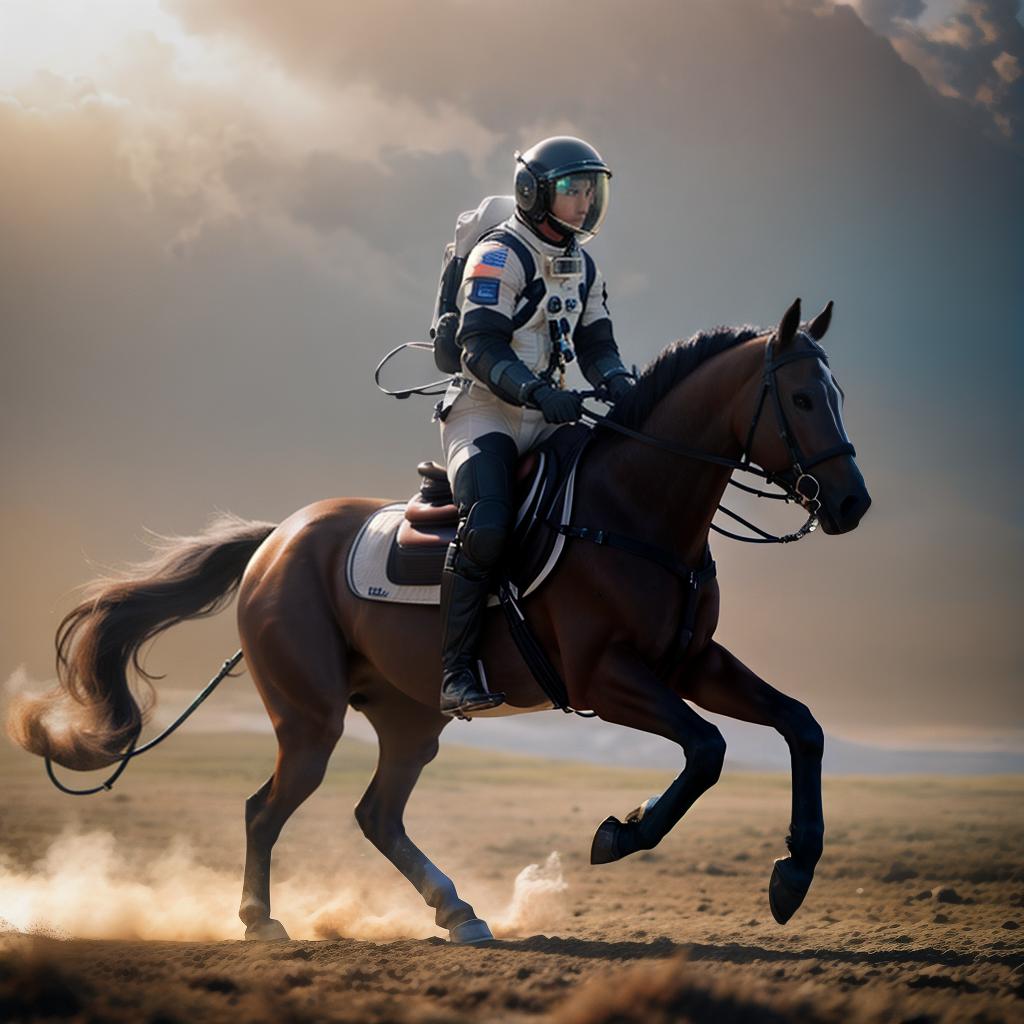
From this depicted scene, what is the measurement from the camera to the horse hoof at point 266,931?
8445mm

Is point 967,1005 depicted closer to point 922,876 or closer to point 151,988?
point 151,988

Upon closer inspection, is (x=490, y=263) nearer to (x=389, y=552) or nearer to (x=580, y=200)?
(x=580, y=200)

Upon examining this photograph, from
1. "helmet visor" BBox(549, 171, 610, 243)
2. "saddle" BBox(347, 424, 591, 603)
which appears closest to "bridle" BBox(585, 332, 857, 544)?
"saddle" BBox(347, 424, 591, 603)

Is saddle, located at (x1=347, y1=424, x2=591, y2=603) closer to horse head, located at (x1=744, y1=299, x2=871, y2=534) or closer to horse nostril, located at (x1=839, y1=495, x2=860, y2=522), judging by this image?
horse head, located at (x1=744, y1=299, x2=871, y2=534)

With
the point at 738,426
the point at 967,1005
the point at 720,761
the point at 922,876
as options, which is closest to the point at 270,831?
the point at 720,761

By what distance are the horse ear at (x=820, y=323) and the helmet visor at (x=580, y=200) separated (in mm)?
1371

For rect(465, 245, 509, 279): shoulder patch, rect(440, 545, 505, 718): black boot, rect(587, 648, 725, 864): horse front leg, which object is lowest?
rect(587, 648, 725, 864): horse front leg

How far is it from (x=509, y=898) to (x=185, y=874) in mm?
2777

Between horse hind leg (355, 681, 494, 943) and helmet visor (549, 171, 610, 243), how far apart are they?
3.23m

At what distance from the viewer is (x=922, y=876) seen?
1227cm

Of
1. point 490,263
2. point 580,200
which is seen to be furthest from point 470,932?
point 580,200

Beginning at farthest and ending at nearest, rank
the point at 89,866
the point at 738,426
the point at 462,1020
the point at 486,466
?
the point at 89,866 < the point at 486,466 < the point at 738,426 < the point at 462,1020

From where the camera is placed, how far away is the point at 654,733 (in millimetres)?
6719

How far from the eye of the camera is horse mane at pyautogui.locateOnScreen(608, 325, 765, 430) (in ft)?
23.4
